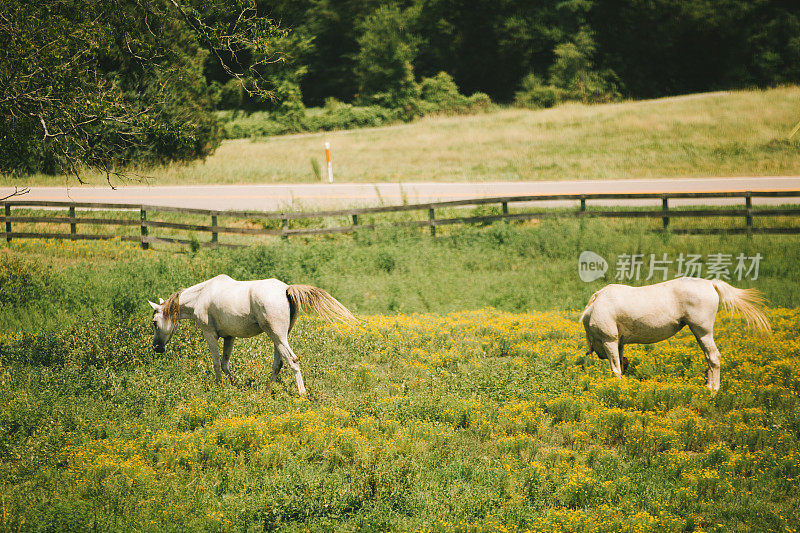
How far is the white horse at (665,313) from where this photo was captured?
9117 millimetres

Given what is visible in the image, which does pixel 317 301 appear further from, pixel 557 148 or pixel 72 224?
pixel 557 148

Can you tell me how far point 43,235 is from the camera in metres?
19.6

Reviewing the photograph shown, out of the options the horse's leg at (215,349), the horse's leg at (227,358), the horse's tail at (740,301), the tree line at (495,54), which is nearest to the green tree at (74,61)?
the horse's leg at (215,349)

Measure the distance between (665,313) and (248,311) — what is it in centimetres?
595

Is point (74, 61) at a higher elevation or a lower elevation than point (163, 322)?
higher

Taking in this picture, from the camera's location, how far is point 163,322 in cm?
1018

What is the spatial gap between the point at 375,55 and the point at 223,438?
50.6 metres

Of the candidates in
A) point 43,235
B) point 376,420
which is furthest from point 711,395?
point 43,235

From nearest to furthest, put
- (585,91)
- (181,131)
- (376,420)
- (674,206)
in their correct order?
(376,420), (181,131), (674,206), (585,91)

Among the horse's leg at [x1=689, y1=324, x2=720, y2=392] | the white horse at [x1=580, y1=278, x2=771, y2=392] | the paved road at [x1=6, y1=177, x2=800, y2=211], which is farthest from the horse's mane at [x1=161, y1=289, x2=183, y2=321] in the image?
the paved road at [x1=6, y1=177, x2=800, y2=211]

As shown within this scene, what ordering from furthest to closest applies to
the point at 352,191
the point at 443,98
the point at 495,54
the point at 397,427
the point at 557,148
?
the point at 495,54 < the point at 443,98 < the point at 557,148 < the point at 352,191 < the point at 397,427

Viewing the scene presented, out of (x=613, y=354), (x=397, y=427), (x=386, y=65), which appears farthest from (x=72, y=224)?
(x=386, y=65)

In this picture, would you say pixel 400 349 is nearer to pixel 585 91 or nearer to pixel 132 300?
pixel 132 300

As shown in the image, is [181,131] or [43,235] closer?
[181,131]
